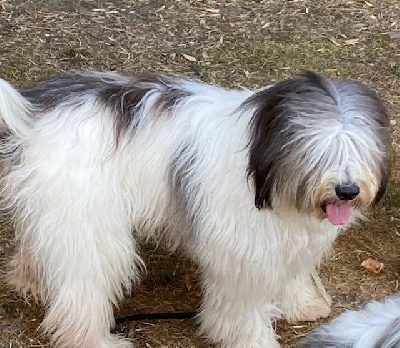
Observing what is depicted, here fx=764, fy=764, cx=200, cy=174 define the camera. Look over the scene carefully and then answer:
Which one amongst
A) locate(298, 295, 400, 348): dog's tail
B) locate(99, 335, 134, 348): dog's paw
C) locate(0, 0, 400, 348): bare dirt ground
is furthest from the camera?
locate(0, 0, 400, 348): bare dirt ground

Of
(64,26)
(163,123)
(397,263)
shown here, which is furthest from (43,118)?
(64,26)

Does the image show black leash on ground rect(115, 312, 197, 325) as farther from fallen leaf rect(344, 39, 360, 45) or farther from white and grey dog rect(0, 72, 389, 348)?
fallen leaf rect(344, 39, 360, 45)

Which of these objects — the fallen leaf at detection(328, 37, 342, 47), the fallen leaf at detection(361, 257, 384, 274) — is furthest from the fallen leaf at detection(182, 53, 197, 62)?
the fallen leaf at detection(361, 257, 384, 274)

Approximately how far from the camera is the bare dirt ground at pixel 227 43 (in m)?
4.80

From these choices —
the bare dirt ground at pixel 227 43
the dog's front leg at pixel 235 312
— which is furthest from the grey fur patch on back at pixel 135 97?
the bare dirt ground at pixel 227 43

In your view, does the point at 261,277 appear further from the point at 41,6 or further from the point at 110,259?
the point at 41,6

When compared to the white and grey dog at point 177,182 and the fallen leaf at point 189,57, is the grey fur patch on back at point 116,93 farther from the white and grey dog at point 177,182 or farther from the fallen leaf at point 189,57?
the fallen leaf at point 189,57

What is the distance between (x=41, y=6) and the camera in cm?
555

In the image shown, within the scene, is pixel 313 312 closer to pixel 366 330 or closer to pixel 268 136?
pixel 268 136

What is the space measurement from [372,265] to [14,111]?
189 cm

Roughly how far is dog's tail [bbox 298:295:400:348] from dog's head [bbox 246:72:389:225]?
421mm

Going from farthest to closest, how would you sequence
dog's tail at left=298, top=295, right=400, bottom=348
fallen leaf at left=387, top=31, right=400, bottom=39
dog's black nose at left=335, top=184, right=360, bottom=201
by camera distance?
1. fallen leaf at left=387, top=31, right=400, bottom=39
2. dog's black nose at left=335, top=184, right=360, bottom=201
3. dog's tail at left=298, top=295, right=400, bottom=348

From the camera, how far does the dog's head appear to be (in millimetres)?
2418

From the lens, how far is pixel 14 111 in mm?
2727
